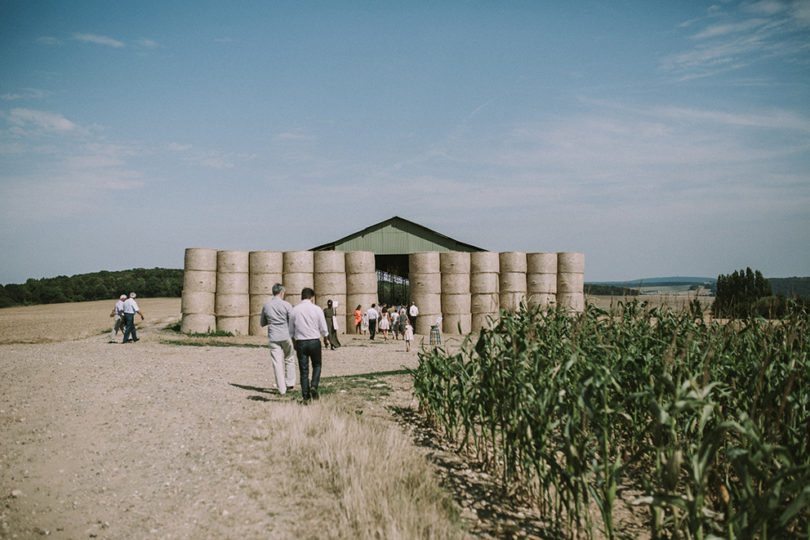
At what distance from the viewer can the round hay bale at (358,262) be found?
22.3 meters

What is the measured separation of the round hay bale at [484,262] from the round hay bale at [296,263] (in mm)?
7760

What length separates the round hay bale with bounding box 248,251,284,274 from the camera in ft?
69.9

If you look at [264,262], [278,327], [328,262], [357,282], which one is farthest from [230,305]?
[278,327]

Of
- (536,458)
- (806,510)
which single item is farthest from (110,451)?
(806,510)

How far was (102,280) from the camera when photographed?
60688mm

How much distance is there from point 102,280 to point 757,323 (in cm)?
6887

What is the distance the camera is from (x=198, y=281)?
20578 mm

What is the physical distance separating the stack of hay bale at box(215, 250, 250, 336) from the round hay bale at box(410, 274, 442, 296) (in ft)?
25.0

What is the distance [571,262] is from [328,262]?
11710 mm

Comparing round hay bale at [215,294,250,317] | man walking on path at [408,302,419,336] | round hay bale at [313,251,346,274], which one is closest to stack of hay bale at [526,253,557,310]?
man walking on path at [408,302,419,336]

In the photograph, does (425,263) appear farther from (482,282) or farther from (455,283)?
(482,282)

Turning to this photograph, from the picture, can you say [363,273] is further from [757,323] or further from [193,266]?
[757,323]

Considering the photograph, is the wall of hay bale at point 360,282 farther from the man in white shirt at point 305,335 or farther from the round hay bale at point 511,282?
the man in white shirt at point 305,335

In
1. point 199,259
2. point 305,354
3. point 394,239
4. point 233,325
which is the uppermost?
point 394,239
